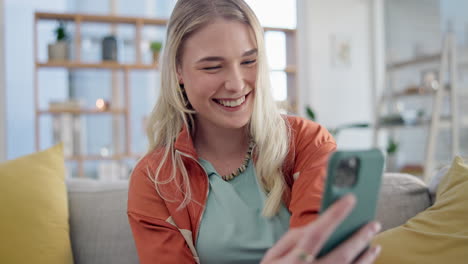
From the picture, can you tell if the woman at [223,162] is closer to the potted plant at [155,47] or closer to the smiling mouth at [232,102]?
the smiling mouth at [232,102]

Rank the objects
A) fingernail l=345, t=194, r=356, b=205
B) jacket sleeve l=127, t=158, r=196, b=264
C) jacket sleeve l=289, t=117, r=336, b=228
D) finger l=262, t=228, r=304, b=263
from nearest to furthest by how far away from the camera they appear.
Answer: fingernail l=345, t=194, r=356, b=205
finger l=262, t=228, r=304, b=263
jacket sleeve l=289, t=117, r=336, b=228
jacket sleeve l=127, t=158, r=196, b=264

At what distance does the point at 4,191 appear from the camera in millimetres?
1301

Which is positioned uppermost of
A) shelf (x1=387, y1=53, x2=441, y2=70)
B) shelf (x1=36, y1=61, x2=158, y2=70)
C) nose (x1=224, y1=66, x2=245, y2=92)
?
shelf (x1=36, y1=61, x2=158, y2=70)

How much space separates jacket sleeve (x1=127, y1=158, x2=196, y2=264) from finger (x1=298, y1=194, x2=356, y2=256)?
1.79 ft

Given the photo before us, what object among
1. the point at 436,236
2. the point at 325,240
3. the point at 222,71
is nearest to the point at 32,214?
the point at 222,71

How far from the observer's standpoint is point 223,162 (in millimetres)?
1271

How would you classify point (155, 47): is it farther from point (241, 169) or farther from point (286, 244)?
point (286, 244)

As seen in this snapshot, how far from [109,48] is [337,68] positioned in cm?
278

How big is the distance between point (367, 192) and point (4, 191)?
111 centimetres

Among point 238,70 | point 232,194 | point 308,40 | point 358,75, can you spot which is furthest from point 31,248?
point 358,75

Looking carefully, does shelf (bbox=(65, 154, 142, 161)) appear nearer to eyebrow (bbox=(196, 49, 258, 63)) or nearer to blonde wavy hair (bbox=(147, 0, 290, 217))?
blonde wavy hair (bbox=(147, 0, 290, 217))

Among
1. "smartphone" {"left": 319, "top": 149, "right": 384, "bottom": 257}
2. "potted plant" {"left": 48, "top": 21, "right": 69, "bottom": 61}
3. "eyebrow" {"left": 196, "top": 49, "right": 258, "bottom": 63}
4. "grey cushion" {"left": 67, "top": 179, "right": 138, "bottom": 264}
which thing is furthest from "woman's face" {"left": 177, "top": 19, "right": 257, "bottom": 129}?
"potted plant" {"left": 48, "top": 21, "right": 69, "bottom": 61}

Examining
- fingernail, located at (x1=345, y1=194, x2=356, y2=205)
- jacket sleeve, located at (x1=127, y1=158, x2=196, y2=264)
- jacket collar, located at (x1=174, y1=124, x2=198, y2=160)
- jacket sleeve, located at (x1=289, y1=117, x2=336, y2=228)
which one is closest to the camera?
fingernail, located at (x1=345, y1=194, x2=356, y2=205)

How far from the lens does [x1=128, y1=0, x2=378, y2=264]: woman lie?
3.61 ft
